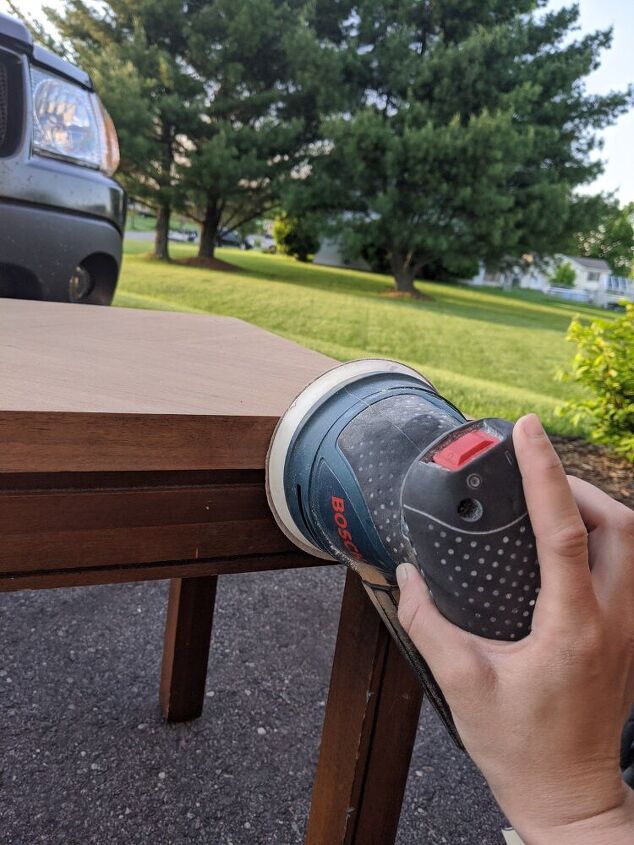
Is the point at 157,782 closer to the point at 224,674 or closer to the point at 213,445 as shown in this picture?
the point at 224,674

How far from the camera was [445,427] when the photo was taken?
629mm

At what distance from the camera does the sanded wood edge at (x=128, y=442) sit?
2.06 feet

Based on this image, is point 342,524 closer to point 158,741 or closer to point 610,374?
point 158,741

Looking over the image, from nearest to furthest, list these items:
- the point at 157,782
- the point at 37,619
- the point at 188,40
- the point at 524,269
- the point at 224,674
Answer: the point at 157,782
the point at 224,674
the point at 37,619
the point at 188,40
the point at 524,269

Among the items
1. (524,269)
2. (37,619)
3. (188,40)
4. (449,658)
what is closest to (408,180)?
(188,40)

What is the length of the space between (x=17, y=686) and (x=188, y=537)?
1.22 m

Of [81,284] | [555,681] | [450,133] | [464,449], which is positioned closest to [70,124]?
[81,284]

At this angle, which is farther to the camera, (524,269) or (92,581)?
(524,269)

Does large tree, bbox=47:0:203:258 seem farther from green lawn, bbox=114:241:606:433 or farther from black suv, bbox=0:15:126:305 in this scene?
black suv, bbox=0:15:126:305

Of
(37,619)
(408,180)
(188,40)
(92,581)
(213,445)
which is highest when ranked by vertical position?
(188,40)

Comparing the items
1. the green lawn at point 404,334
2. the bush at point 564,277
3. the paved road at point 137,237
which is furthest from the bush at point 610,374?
the bush at point 564,277

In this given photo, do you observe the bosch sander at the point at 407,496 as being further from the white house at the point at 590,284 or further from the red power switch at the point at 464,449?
the white house at the point at 590,284

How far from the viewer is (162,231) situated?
58.0 ft

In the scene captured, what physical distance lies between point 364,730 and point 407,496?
1.32 ft
